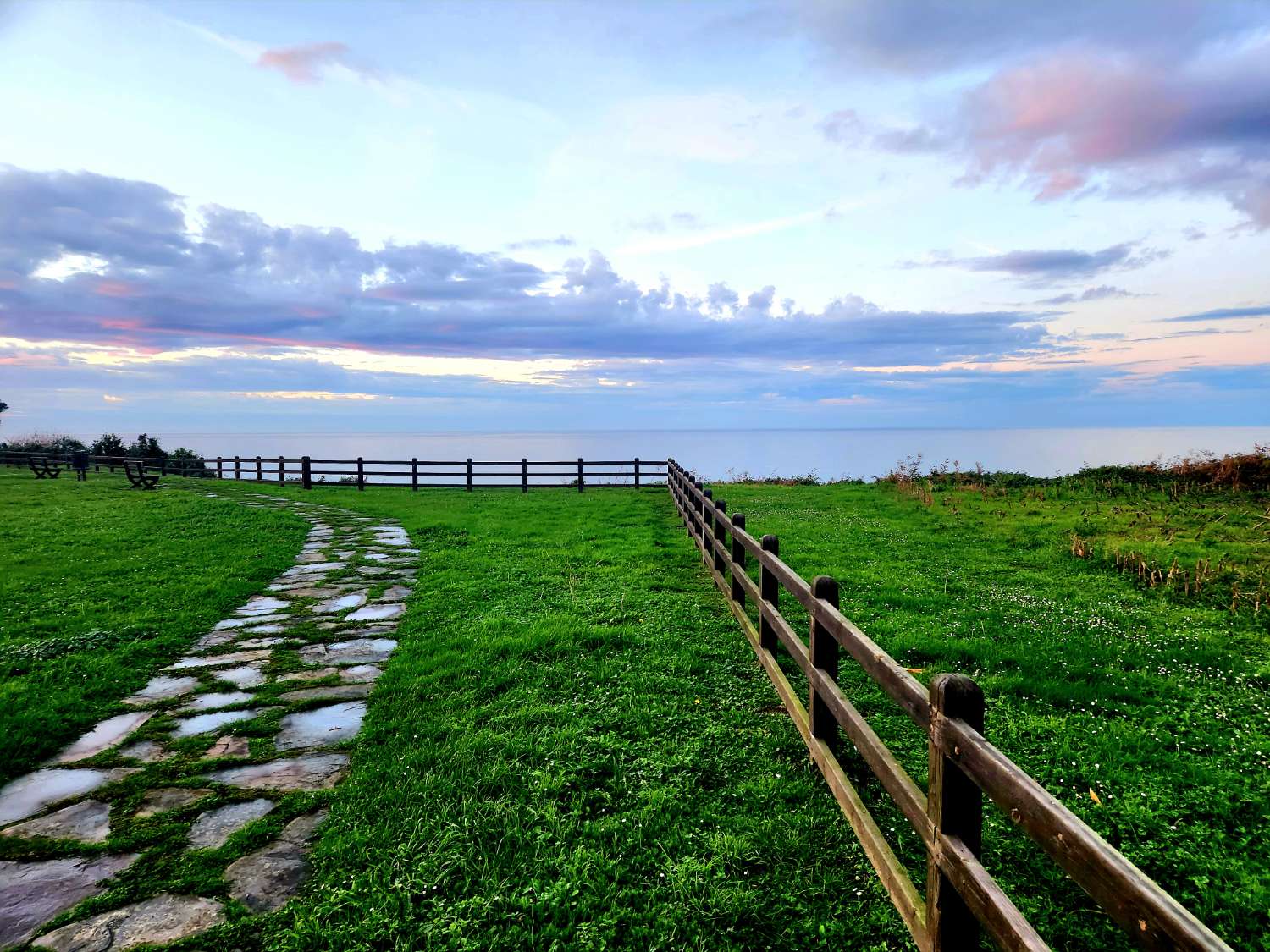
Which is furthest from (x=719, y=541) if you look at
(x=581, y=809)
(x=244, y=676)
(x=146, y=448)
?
(x=146, y=448)

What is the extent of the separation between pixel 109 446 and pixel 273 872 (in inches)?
1694

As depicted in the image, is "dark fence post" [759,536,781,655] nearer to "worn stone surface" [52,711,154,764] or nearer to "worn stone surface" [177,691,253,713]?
"worn stone surface" [177,691,253,713]

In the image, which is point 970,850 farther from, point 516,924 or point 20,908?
point 20,908

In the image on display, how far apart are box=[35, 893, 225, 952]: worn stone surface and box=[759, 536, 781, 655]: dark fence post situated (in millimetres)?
4028

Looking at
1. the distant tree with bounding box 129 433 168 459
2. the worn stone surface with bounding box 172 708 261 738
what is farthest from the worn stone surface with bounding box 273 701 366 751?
the distant tree with bounding box 129 433 168 459

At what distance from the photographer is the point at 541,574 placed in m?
9.45

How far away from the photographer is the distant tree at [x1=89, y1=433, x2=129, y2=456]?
35737mm

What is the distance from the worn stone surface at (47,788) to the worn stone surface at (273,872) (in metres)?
1.43

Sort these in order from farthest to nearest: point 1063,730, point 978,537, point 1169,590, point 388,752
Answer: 1. point 978,537
2. point 1169,590
3. point 1063,730
4. point 388,752

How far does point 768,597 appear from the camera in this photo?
223 inches

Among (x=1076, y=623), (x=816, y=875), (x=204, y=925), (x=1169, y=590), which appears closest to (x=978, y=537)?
(x=1169, y=590)

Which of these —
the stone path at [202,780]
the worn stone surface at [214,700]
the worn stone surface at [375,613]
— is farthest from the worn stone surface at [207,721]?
the worn stone surface at [375,613]

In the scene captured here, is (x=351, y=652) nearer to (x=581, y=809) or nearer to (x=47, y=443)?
(x=581, y=809)

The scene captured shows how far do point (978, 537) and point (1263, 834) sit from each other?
945 cm
